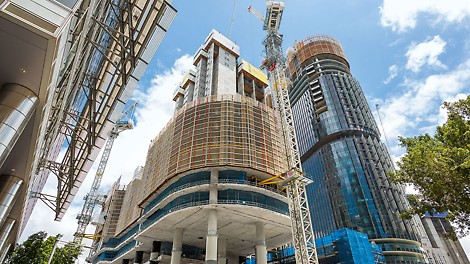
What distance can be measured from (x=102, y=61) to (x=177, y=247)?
33899 millimetres

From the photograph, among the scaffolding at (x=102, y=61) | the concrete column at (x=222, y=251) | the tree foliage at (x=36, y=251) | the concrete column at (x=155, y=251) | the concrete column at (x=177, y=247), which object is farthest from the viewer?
the concrete column at (x=155, y=251)

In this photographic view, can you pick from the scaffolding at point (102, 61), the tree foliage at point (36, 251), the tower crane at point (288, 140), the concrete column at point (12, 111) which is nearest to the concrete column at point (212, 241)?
the tower crane at point (288, 140)

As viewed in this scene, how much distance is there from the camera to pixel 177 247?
4391cm

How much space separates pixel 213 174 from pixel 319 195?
72.1 metres

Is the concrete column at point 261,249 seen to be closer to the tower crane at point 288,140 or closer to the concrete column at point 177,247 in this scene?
the tower crane at point 288,140

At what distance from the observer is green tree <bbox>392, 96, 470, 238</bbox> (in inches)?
724

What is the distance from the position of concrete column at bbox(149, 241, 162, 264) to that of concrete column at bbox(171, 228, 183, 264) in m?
7.80

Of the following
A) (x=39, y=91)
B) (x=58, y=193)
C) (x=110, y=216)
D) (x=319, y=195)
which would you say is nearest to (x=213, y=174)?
(x=58, y=193)

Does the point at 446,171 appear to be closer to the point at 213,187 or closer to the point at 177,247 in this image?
the point at 213,187

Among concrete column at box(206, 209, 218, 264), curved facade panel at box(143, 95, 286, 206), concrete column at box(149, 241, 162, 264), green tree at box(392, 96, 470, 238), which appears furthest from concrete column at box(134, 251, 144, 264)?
green tree at box(392, 96, 470, 238)

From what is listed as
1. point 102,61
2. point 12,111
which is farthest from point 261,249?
point 12,111

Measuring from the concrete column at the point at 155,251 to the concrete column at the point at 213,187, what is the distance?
731 inches

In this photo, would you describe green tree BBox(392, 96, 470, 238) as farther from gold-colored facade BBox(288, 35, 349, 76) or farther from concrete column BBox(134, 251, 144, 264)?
gold-colored facade BBox(288, 35, 349, 76)

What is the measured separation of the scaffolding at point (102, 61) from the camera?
1334 centimetres
